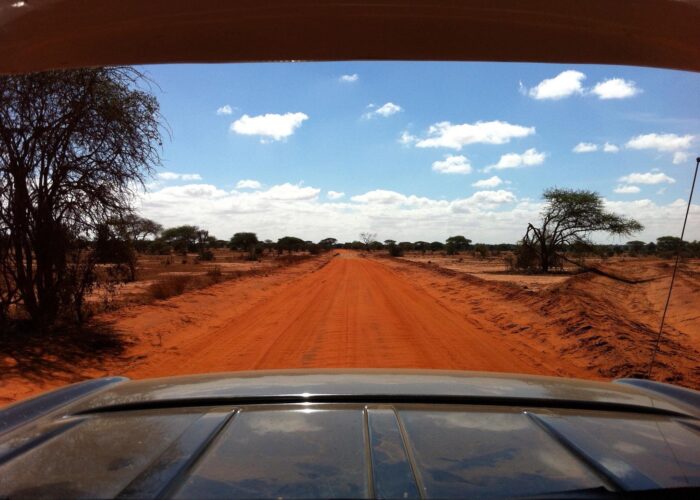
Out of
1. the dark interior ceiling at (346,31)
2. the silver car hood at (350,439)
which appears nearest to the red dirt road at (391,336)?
the silver car hood at (350,439)

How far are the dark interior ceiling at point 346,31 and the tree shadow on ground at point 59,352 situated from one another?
721 centimetres

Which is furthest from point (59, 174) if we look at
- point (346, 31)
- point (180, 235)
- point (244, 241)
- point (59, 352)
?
point (244, 241)

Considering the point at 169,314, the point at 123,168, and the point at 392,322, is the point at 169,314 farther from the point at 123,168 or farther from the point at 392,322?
the point at 392,322

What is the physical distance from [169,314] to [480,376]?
1370 centimetres

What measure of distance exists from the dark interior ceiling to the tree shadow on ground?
7.21 m

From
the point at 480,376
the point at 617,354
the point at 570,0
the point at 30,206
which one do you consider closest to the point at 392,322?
the point at 617,354

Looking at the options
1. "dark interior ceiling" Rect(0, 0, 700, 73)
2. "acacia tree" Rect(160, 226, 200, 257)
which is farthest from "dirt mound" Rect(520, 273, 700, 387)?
"acacia tree" Rect(160, 226, 200, 257)

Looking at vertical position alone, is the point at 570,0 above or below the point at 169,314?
above

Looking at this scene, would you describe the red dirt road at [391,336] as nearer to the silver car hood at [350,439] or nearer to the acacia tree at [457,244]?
the silver car hood at [350,439]

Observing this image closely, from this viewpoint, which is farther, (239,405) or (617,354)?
(617,354)

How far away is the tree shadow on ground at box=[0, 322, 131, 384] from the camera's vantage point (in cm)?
924

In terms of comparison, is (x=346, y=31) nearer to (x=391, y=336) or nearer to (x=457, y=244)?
(x=391, y=336)

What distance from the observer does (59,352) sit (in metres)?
10.6

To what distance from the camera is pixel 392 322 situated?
14.1 m
